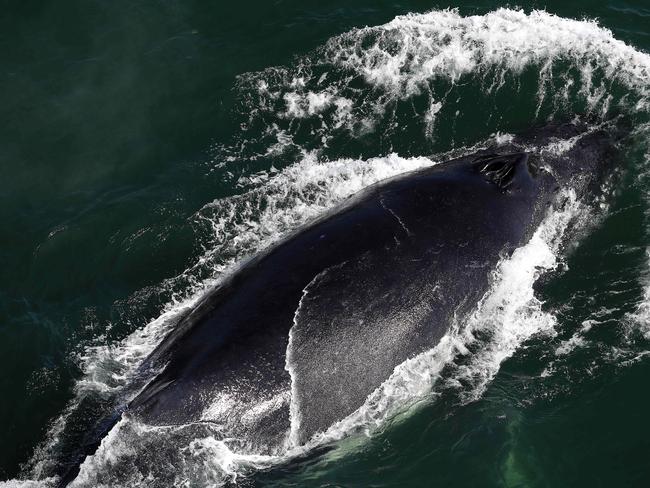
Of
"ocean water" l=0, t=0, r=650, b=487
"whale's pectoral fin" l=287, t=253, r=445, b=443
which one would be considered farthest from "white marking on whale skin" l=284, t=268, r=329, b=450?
"ocean water" l=0, t=0, r=650, b=487

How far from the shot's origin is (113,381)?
1395 centimetres

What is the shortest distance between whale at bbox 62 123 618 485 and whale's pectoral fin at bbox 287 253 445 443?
0.06 ft

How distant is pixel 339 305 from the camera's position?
510 inches

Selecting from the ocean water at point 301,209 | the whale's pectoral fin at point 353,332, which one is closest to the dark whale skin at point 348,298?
the whale's pectoral fin at point 353,332

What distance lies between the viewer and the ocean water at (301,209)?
13.4 m

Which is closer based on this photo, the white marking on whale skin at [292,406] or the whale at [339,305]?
the whale at [339,305]

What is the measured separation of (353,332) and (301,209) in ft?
16.8

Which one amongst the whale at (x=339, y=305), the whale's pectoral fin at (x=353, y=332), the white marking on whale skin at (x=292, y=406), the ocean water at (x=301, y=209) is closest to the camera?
the whale at (x=339, y=305)

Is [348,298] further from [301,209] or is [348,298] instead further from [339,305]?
[301,209]

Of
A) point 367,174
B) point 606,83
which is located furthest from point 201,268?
point 606,83

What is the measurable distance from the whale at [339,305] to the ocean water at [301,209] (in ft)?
1.20

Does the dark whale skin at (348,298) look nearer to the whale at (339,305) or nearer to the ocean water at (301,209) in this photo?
the whale at (339,305)

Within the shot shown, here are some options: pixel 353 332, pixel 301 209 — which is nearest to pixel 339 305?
pixel 353 332

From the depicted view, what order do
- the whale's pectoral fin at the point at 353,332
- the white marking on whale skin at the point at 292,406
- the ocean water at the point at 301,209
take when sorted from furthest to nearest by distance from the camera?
the ocean water at the point at 301,209, the whale's pectoral fin at the point at 353,332, the white marking on whale skin at the point at 292,406
